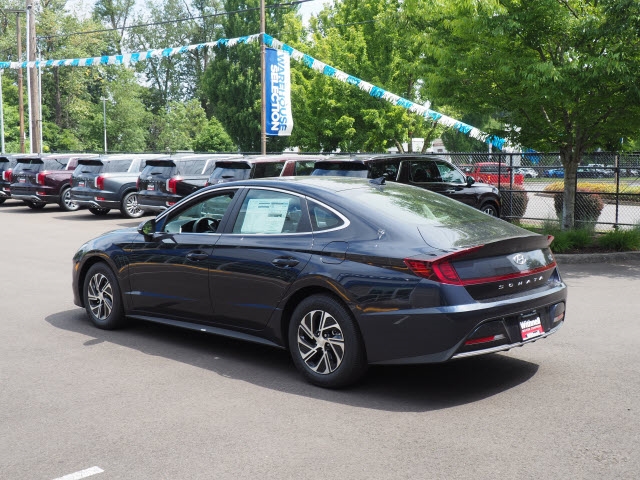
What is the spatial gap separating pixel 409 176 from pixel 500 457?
11.0m

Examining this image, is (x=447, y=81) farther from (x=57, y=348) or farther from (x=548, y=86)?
(x=57, y=348)

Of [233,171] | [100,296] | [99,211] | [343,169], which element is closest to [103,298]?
[100,296]

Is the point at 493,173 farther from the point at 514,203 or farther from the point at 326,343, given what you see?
the point at 326,343

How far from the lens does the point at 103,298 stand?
7.75 m

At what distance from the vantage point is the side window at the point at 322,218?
5.97m

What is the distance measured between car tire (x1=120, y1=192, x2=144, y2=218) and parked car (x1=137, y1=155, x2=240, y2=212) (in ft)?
5.99

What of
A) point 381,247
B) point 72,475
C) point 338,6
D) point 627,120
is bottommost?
point 72,475

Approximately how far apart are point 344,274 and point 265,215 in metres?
1.16

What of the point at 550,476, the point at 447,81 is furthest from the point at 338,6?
the point at 550,476

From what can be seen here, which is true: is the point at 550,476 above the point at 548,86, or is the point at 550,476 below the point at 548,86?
below

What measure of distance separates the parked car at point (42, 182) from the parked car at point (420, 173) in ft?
37.6

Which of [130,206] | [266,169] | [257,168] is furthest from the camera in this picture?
[130,206]

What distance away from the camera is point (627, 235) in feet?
45.0

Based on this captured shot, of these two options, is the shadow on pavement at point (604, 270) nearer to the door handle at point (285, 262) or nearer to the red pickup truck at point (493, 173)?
the door handle at point (285, 262)
